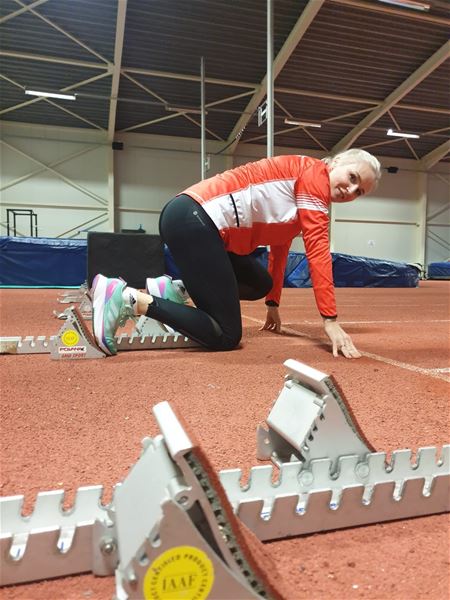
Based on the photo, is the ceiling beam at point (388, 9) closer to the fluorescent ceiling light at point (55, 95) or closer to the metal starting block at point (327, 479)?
the fluorescent ceiling light at point (55, 95)

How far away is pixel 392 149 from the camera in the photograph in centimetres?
1503

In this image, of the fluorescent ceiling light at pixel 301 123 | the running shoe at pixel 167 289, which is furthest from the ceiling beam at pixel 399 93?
the running shoe at pixel 167 289

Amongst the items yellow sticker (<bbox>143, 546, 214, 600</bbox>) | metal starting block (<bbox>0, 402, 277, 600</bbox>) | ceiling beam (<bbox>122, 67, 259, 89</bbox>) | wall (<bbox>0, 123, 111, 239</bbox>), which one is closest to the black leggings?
metal starting block (<bbox>0, 402, 277, 600</bbox>)

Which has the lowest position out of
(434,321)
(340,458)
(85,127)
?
(434,321)

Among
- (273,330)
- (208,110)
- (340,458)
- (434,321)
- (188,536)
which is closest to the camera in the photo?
(188,536)

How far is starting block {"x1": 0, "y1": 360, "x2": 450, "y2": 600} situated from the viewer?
0.48 meters

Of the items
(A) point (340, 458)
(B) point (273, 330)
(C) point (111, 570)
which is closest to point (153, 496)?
(C) point (111, 570)

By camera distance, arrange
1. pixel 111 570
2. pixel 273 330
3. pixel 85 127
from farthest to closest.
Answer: pixel 85 127 < pixel 273 330 < pixel 111 570

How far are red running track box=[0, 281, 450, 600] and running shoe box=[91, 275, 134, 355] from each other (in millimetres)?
105

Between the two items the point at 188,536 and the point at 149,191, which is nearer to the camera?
the point at 188,536

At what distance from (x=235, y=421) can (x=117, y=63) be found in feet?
32.8

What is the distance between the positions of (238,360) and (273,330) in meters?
0.95

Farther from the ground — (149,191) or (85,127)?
(85,127)

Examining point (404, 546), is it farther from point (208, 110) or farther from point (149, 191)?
point (149, 191)
